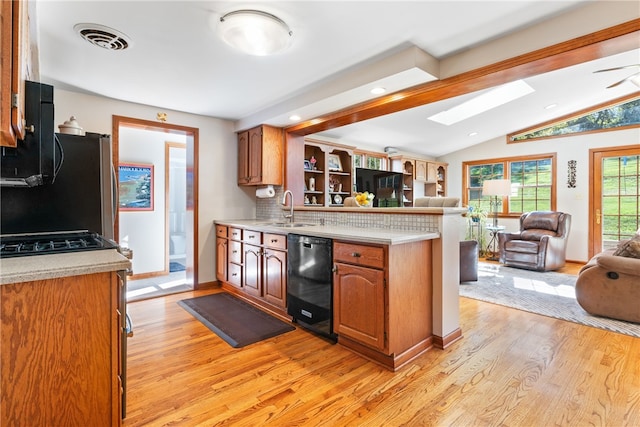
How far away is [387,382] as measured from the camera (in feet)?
6.83

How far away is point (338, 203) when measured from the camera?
A: 18.8 feet

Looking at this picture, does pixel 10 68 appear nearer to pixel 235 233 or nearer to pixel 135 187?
pixel 235 233

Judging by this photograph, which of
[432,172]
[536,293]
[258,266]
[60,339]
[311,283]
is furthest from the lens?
[432,172]

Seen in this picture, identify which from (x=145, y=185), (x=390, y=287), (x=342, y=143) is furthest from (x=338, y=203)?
(x=390, y=287)

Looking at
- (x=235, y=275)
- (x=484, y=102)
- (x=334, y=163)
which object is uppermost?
(x=484, y=102)

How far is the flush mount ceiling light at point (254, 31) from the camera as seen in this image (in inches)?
79.0

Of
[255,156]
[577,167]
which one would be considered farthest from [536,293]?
[255,156]

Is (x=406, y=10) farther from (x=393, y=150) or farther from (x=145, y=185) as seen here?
(x=393, y=150)

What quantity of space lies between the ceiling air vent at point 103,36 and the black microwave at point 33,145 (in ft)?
3.17

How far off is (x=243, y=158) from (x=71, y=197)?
245 centimetres

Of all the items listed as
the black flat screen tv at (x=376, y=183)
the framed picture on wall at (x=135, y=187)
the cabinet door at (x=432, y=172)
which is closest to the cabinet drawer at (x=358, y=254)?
the black flat screen tv at (x=376, y=183)

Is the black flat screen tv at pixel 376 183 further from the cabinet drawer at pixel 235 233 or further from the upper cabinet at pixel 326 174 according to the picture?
the cabinet drawer at pixel 235 233

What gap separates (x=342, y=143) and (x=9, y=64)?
5.25 metres

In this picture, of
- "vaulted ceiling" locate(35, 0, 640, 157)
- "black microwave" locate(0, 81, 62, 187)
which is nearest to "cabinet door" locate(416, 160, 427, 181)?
"vaulted ceiling" locate(35, 0, 640, 157)
